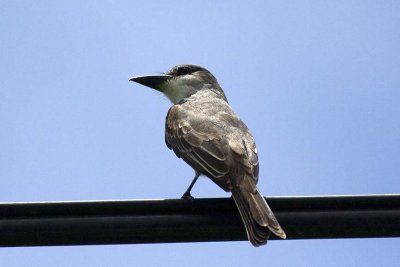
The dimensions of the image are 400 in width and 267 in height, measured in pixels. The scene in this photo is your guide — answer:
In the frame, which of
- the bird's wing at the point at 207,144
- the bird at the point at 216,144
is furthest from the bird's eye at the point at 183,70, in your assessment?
the bird's wing at the point at 207,144

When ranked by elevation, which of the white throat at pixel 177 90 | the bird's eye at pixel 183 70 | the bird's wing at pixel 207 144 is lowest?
the white throat at pixel 177 90

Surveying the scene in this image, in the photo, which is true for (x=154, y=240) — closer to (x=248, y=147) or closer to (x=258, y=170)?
(x=258, y=170)

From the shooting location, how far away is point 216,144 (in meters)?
7.55

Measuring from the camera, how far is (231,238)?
504 centimetres

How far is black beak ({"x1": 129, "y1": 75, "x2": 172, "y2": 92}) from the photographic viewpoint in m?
10.6

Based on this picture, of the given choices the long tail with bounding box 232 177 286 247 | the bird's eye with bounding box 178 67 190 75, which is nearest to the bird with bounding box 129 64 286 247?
the long tail with bounding box 232 177 286 247

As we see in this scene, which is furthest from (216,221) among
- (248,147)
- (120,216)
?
(248,147)

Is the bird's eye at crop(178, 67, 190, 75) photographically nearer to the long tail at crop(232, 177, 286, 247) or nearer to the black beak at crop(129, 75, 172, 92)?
the black beak at crop(129, 75, 172, 92)

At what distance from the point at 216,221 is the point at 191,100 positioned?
5221 millimetres

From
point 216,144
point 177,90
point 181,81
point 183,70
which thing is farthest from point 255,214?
point 183,70

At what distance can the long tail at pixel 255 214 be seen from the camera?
555 centimetres

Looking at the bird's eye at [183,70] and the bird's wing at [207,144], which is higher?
the bird's wing at [207,144]

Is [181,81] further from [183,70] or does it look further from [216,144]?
[216,144]

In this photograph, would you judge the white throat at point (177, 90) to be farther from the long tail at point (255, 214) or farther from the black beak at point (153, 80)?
the long tail at point (255, 214)
